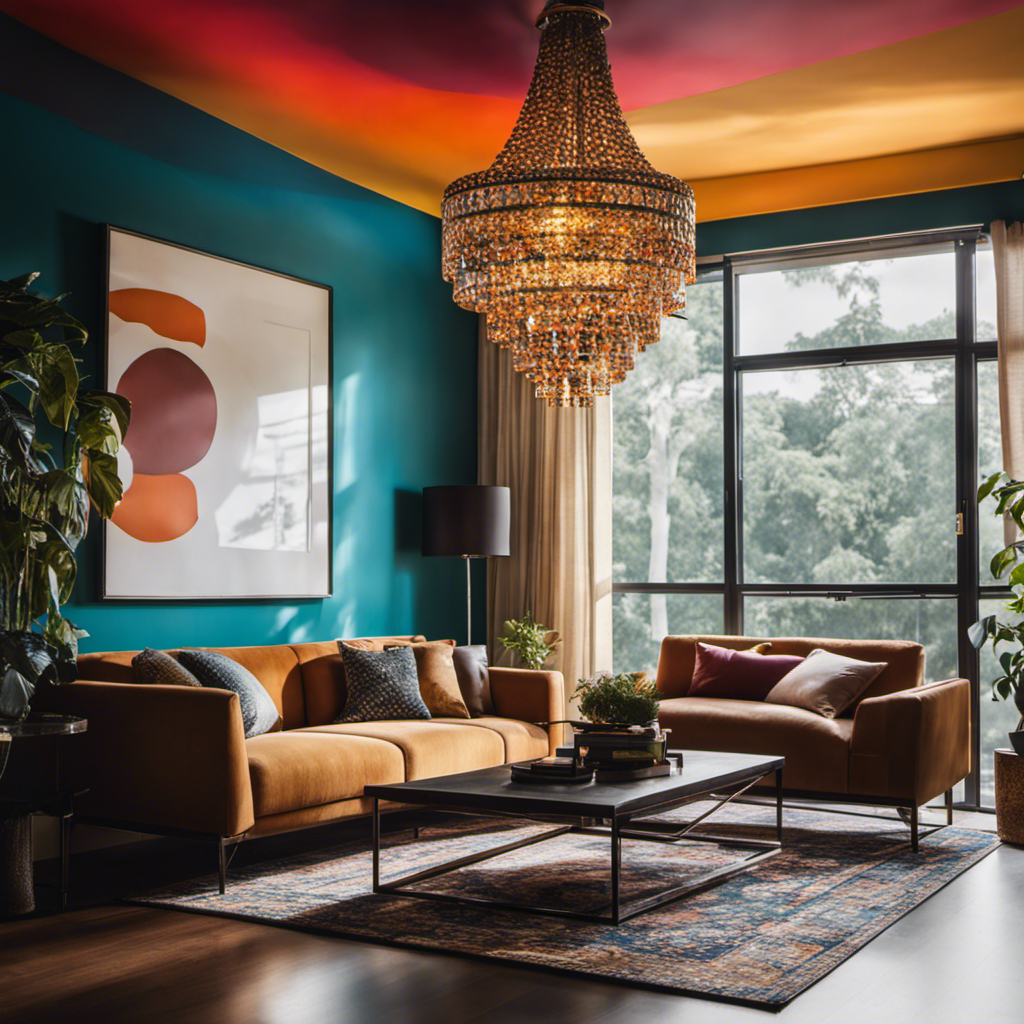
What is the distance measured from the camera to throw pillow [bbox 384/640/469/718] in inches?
209

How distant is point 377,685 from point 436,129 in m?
2.51

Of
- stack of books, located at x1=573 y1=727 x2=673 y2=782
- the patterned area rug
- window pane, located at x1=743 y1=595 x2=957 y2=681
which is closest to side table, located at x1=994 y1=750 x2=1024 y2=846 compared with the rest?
the patterned area rug

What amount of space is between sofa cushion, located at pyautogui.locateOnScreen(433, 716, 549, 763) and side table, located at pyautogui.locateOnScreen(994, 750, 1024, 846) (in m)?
1.92

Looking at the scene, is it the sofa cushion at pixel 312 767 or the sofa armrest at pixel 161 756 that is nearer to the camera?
the sofa armrest at pixel 161 756

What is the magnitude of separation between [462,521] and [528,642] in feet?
2.58

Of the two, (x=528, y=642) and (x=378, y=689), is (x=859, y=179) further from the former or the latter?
(x=378, y=689)

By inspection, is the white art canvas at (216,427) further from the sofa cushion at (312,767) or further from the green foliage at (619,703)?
the green foliage at (619,703)

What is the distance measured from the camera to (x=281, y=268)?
220 inches

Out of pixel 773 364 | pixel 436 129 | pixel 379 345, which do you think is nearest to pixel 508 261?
pixel 436 129

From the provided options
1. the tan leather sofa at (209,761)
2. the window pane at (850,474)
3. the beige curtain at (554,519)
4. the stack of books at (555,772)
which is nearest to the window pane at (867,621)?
the window pane at (850,474)

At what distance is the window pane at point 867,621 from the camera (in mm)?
5957

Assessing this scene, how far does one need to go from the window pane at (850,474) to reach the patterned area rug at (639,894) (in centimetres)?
161

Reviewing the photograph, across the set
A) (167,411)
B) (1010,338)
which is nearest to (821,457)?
(1010,338)

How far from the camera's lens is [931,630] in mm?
5988
